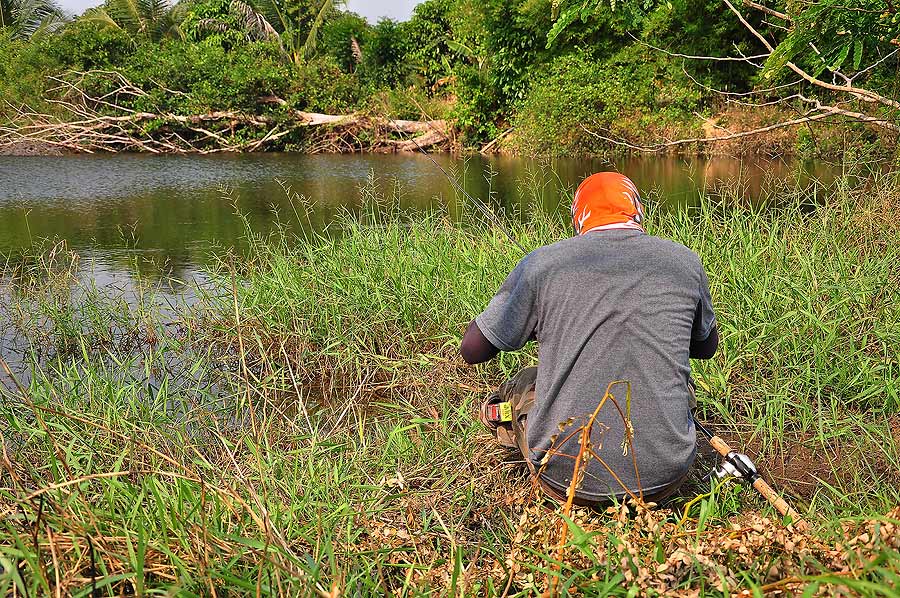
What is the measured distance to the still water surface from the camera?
7.39m

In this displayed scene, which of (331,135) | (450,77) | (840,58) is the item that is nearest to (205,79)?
(331,135)

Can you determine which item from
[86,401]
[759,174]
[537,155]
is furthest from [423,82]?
[86,401]

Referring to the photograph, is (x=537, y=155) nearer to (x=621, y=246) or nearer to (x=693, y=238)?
(x=693, y=238)

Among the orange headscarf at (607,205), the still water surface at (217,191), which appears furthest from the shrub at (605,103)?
the orange headscarf at (607,205)

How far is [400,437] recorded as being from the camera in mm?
2861

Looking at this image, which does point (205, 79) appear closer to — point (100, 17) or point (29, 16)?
point (100, 17)

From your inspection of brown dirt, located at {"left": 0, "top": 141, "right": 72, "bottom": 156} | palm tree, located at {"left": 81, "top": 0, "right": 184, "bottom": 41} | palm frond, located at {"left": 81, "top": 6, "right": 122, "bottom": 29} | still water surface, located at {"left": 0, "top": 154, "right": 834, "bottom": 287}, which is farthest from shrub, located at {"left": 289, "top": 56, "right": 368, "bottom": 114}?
palm frond, located at {"left": 81, "top": 6, "right": 122, "bottom": 29}

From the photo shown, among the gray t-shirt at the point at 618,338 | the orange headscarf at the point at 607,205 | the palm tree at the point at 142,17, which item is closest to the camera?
the gray t-shirt at the point at 618,338

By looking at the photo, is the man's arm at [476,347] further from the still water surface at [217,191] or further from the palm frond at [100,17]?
the palm frond at [100,17]

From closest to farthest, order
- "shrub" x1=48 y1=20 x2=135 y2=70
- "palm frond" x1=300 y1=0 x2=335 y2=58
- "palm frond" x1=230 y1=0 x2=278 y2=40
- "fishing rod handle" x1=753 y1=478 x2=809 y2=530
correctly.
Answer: "fishing rod handle" x1=753 y1=478 x2=809 y2=530 → "shrub" x1=48 y1=20 x2=135 y2=70 → "palm frond" x1=300 y1=0 x2=335 y2=58 → "palm frond" x1=230 y1=0 x2=278 y2=40

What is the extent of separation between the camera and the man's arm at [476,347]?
2.25 m

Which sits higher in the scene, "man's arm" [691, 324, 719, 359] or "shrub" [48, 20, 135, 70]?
"shrub" [48, 20, 135, 70]

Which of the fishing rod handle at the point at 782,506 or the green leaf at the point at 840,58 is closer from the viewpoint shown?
the fishing rod handle at the point at 782,506

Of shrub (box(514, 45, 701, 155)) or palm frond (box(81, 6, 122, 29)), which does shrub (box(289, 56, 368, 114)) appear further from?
palm frond (box(81, 6, 122, 29))
